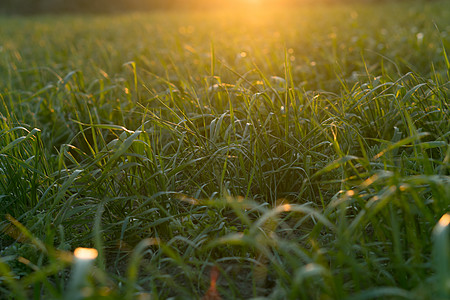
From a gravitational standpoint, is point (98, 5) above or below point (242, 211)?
above

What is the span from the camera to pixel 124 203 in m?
1.45

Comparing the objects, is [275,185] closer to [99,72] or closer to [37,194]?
[37,194]

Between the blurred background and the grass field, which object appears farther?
the blurred background

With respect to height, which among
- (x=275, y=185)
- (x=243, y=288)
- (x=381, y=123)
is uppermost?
(x=381, y=123)

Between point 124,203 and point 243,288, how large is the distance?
0.55 m

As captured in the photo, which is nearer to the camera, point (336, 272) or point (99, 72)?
point (336, 272)

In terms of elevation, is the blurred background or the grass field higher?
the blurred background

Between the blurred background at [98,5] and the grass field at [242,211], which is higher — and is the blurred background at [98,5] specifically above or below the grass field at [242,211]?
above

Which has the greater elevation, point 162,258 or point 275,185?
point 275,185

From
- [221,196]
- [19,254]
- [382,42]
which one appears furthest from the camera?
[382,42]

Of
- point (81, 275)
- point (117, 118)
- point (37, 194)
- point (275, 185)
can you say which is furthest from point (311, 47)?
point (81, 275)

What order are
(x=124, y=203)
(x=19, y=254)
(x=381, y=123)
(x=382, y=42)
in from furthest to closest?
1. (x=382, y=42)
2. (x=381, y=123)
3. (x=124, y=203)
4. (x=19, y=254)

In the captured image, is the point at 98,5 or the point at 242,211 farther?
the point at 98,5

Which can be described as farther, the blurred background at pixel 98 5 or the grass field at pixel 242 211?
the blurred background at pixel 98 5
